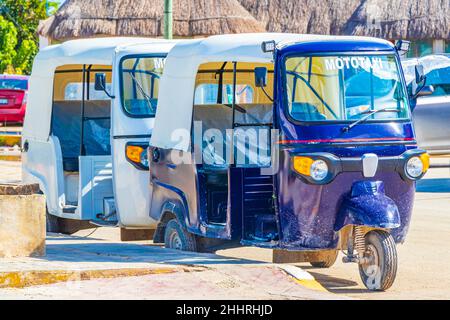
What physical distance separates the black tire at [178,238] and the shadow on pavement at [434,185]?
26.1 ft

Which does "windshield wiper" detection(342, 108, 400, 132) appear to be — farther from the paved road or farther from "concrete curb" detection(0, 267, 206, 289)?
"concrete curb" detection(0, 267, 206, 289)

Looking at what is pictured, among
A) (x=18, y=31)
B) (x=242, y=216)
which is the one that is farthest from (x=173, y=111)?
(x=18, y=31)

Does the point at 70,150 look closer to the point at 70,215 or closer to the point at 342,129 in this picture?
the point at 70,215

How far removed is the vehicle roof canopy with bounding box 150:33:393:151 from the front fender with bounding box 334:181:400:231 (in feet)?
4.40

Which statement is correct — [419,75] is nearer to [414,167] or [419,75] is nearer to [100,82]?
[414,167]

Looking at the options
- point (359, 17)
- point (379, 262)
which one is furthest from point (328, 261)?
point (359, 17)

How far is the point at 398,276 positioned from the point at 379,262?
40.0 inches

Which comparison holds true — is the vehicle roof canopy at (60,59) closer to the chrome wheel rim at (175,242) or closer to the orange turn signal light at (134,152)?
the orange turn signal light at (134,152)

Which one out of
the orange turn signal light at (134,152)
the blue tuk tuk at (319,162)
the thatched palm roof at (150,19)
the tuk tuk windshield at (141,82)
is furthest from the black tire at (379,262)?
the thatched palm roof at (150,19)

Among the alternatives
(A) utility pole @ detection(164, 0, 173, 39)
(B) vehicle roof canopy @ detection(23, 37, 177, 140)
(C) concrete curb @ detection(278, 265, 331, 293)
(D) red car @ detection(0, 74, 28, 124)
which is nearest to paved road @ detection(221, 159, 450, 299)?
(C) concrete curb @ detection(278, 265, 331, 293)

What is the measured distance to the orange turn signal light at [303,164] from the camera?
1060cm

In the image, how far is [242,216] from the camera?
1138 centimetres

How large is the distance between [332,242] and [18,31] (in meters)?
44.2

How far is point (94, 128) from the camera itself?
1527 centimetres
